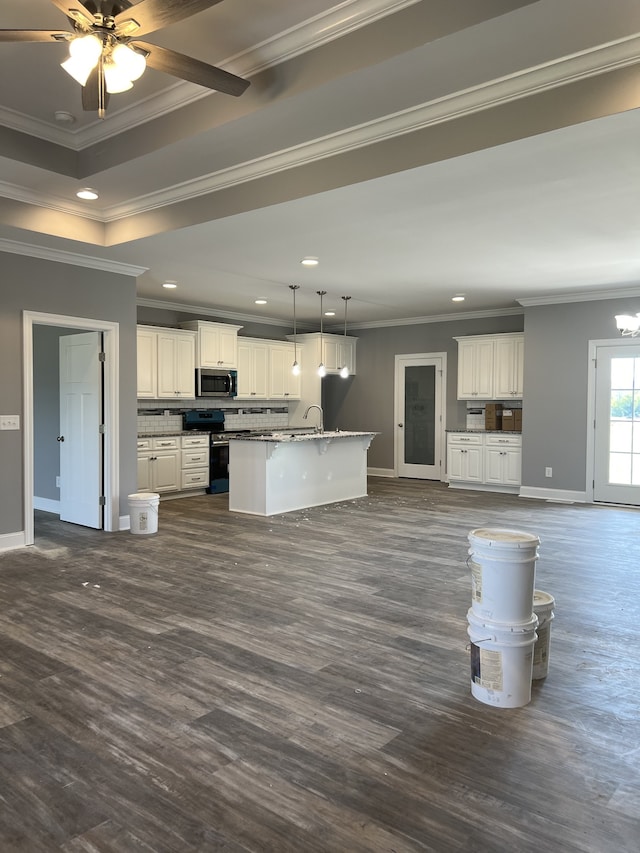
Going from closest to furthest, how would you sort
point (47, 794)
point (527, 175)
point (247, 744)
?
point (47, 794)
point (247, 744)
point (527, 175)

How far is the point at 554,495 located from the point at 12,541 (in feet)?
A: 21.3

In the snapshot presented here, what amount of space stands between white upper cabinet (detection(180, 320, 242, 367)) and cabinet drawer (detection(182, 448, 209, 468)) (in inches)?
49.4

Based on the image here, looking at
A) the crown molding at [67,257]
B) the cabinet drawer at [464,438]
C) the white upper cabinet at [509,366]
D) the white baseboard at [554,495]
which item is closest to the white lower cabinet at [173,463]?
the crown molding at [67,257]

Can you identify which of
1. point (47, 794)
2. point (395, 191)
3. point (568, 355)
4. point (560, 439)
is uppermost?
point (395, 191)

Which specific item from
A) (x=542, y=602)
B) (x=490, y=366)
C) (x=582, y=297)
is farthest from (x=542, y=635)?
(x=490, y=366)

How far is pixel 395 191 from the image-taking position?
410cm

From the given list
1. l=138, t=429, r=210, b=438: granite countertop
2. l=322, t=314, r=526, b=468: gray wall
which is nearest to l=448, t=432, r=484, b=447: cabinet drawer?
l=322, t=314, r=526, b=468: gray wall

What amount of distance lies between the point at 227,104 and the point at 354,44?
881 millimetres

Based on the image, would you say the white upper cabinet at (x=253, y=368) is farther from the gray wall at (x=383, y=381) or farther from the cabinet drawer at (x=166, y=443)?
the gray wall at (x=383, y=381)

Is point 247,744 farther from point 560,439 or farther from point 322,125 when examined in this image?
point 560,439

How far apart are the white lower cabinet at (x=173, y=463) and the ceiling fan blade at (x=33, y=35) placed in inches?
227

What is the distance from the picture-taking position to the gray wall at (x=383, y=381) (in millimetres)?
10023

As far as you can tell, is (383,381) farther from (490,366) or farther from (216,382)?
(216,382)

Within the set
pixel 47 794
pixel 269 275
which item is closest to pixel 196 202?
pixel 269 275
